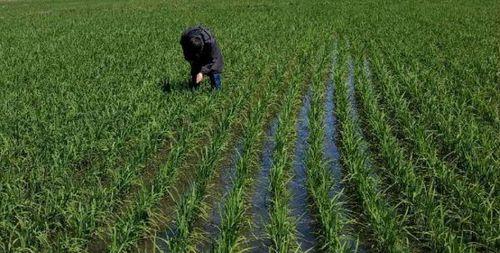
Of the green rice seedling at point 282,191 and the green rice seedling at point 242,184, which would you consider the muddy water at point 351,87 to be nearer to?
the green rice seedling at point 282,191

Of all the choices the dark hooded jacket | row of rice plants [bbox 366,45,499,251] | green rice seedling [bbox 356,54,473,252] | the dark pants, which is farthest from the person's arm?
row of rice plants [bbox 366,45,499,251]

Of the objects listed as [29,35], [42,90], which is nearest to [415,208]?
[42,90]

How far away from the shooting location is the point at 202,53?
8.47 metres

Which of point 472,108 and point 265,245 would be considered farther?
point 472,108

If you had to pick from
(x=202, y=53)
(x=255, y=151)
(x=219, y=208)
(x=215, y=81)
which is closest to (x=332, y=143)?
(x=255, y=151)

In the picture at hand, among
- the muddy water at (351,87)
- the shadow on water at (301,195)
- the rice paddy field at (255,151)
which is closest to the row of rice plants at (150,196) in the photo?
the rice paddy field at (255,151)

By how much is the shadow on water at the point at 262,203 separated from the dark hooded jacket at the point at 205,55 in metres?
1.93

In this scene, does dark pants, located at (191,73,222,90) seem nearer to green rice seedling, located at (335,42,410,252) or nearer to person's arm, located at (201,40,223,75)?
person's arm, located at (201,40,223,75)

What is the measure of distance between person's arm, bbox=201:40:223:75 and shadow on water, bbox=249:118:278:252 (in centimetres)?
190

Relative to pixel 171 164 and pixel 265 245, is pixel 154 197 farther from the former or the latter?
pixel 265 245

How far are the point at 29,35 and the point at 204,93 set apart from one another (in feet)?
36.8

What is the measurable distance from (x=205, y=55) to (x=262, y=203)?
147 inches

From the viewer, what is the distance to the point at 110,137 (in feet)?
20.9

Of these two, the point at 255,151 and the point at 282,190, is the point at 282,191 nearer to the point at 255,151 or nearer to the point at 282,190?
the point at 282,190
